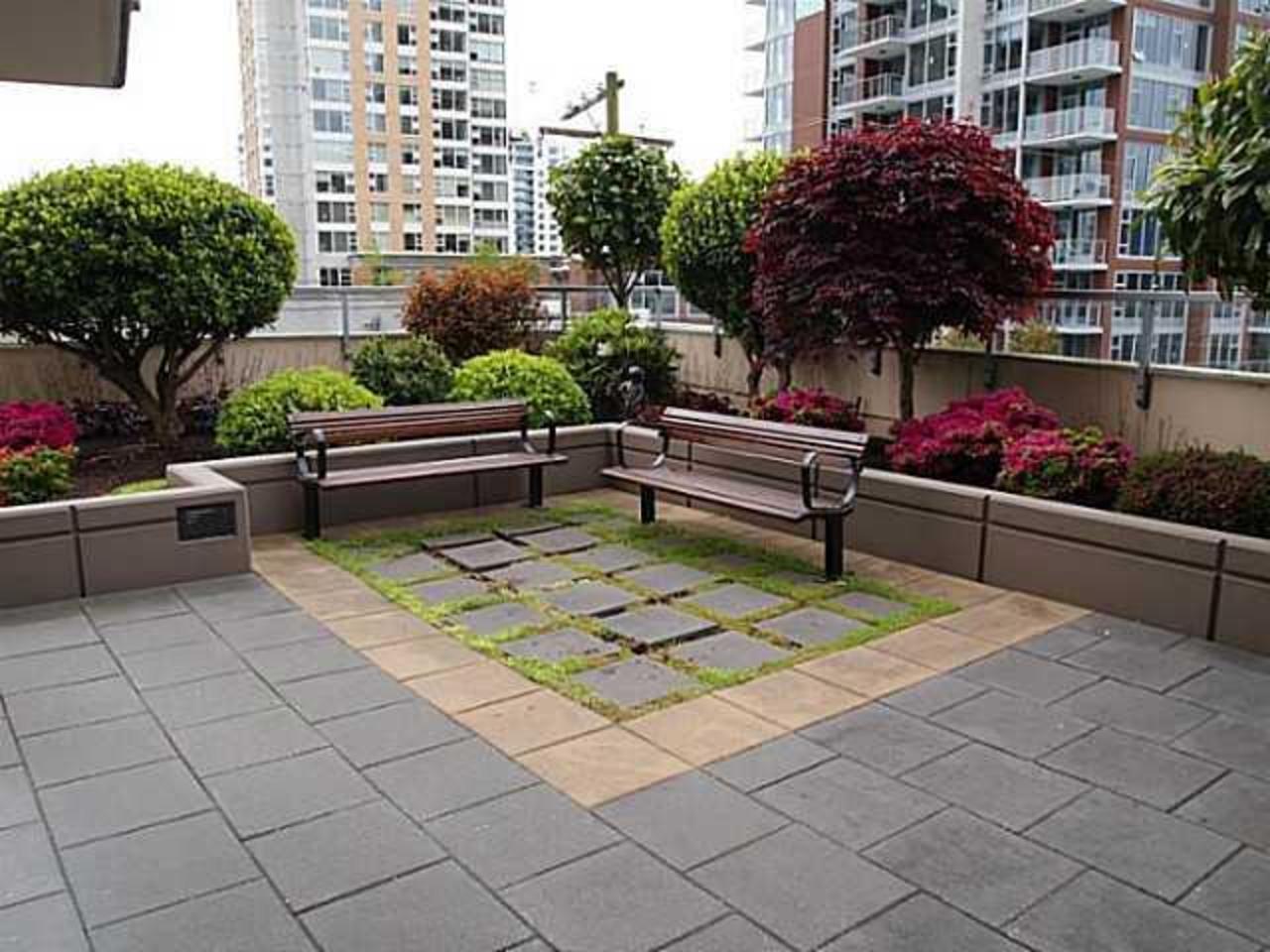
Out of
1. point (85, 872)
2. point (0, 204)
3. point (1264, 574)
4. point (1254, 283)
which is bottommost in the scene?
point (85, 872)

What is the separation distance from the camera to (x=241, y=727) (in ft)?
11.7

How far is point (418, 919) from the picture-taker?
245 centimetres

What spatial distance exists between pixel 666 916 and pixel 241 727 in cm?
186

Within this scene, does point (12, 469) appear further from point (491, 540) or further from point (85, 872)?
point (85, 872)

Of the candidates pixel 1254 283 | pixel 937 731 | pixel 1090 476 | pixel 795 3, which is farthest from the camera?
pixel 795 3

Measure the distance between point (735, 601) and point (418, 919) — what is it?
110 inches

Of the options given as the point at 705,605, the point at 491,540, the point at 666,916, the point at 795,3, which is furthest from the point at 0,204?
the point at 795,3

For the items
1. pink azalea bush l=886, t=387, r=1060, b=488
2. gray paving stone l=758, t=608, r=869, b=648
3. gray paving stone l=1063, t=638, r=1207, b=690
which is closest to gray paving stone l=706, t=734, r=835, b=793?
gray paving stone l=758, t=608, r=869, b=648

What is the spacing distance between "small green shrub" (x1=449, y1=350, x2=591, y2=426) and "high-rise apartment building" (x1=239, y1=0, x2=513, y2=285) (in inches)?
1719

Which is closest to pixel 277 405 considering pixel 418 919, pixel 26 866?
pixel 26 866

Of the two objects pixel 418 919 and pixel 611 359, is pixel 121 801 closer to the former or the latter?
pixel 418 919

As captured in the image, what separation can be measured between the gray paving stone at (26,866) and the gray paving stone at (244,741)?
0.51 meters

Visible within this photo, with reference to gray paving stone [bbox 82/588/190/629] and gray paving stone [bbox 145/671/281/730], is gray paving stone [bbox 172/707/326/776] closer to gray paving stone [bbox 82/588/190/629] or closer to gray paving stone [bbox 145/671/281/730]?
gray paving stone [bbox 145/671/281/730]

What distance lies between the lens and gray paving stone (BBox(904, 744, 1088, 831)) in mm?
2990
